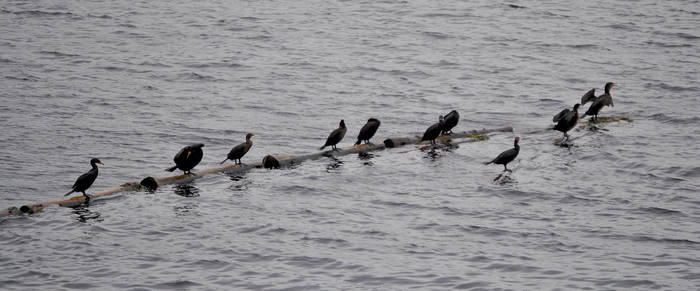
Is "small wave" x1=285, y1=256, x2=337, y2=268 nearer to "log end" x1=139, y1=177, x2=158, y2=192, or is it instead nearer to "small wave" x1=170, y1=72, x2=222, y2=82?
"log end" x1=139, y1=177, x2=158, y2=192

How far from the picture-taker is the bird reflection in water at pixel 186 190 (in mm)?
20391

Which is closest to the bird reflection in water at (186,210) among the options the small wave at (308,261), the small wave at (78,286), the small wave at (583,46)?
the small wave at (308,261)

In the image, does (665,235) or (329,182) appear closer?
(665,235)

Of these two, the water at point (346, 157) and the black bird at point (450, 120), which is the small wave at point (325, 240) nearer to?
the water at point (346, 157)

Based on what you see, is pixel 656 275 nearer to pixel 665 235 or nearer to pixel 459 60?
pixel 665 235

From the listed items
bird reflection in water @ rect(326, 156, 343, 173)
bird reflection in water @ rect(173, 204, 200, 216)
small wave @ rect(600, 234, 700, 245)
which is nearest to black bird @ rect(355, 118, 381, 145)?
bird reflection in water @ rect(326, 156, 343, 173)

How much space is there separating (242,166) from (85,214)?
4.64 m

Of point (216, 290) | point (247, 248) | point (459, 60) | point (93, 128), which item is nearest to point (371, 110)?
point (93, 128)

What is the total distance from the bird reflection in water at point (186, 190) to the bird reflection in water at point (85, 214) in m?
2.23

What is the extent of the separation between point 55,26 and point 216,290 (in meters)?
40.0

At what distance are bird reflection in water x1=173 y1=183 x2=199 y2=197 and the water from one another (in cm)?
6

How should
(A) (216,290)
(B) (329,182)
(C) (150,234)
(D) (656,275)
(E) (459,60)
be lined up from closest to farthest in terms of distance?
(A) (216,290), (D) (656,275), (C) (150,234), (B) (329,182), (E) (459,60)

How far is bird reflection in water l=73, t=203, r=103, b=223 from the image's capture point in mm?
18344

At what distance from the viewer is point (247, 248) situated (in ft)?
57.2
